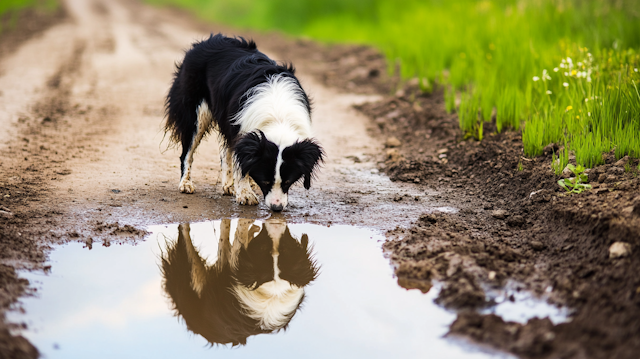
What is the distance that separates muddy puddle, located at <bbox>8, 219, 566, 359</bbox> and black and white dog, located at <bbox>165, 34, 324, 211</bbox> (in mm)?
626

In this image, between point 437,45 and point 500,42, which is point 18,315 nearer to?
point 500,42

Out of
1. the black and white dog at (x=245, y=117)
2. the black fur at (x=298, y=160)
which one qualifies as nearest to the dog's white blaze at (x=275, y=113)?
the black and white dog at (x=245, y=117)

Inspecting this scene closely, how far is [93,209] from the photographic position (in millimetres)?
4680

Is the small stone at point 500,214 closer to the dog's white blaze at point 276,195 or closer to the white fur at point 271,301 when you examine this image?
the dog's white blaze at point 276,195

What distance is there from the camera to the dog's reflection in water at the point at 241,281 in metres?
3.23

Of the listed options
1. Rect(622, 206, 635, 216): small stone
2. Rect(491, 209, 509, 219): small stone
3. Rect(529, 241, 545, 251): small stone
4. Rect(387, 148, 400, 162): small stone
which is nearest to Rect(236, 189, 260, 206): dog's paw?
Rect(387, 148, 400, 162): small stone

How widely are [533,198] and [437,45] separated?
5.53 m

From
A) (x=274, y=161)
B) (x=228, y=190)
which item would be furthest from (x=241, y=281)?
(x=228, y=190)

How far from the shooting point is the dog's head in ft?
14.7

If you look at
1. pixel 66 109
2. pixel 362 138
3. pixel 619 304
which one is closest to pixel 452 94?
pixel 362 138

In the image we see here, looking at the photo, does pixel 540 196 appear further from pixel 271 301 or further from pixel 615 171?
pixel 271 301

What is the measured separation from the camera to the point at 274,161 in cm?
450

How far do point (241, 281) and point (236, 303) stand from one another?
0.93 ft

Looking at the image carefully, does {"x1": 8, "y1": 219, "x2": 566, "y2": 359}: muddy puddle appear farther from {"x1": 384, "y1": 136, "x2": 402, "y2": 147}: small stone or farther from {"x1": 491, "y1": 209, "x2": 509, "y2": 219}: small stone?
{"x1": 384, "y1": 136, "x2": 402, "y2": 147}: small stone
